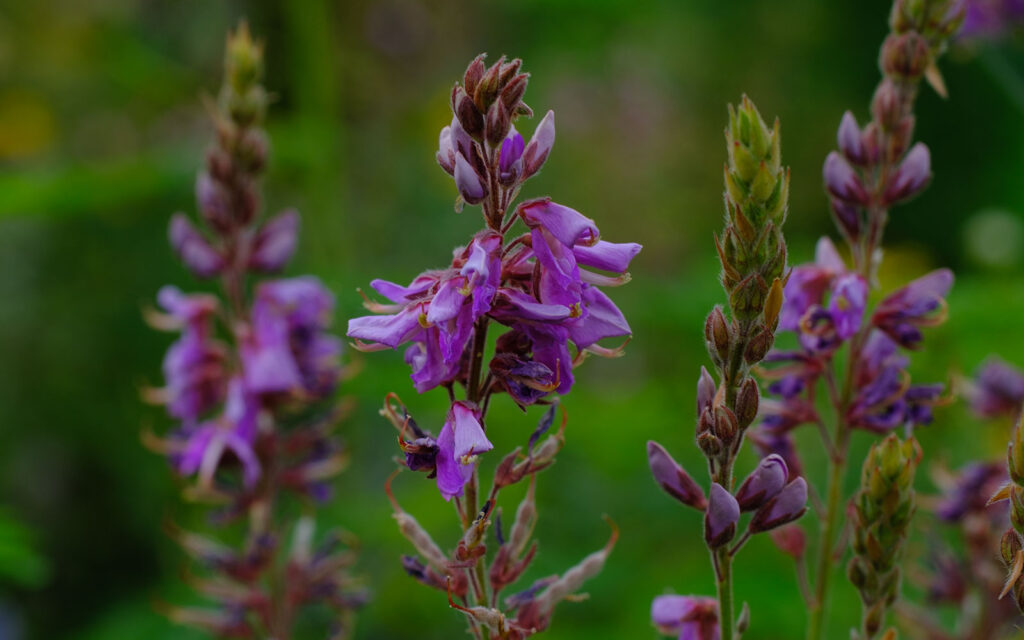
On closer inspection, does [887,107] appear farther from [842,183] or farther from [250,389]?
[250,389]

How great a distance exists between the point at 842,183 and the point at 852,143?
92 millimetres

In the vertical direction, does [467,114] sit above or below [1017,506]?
above

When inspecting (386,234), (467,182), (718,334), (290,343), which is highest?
(386,234)

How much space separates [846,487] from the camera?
3.77 m

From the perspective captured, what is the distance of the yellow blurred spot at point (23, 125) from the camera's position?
22.0 ft

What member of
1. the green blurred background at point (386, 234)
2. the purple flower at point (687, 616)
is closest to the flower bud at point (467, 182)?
the purple flower at point (687, 616)

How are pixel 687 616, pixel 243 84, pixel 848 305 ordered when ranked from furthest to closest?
1. pixel 243 84
2. pixel 848 305
3. pixel 687 616

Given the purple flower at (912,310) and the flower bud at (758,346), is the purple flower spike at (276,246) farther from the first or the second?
the flower bud at (758,346)

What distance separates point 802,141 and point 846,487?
6784 mm

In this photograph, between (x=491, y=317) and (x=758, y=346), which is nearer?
(x=758, y=346)

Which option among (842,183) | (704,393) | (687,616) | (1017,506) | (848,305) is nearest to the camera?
(1017,506)

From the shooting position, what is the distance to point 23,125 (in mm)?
6746

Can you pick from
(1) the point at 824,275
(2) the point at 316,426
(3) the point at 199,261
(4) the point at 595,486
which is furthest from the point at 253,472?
(4) the point at 595,486

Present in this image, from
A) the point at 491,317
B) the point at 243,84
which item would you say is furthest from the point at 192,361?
the point at 491,317
